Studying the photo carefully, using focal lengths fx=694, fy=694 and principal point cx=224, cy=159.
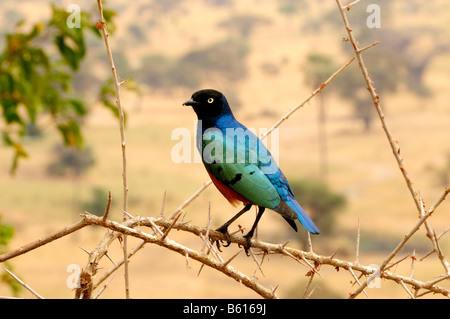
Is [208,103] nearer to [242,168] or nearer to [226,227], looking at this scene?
[242,168]

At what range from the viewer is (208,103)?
4090mm

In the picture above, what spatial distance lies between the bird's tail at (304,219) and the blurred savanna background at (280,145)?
988 inches

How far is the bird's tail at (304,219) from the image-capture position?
10.6 feet

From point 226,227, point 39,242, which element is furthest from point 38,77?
point 39,242

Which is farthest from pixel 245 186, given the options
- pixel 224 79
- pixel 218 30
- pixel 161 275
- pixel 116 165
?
pixel 218 30

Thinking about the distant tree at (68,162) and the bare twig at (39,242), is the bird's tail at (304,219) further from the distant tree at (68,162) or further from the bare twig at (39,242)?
the distant tree at (68,162)

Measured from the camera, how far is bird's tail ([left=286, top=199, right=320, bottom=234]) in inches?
127

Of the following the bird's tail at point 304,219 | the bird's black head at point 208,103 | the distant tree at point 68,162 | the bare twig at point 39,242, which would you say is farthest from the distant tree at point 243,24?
the bare twig at point 39,242

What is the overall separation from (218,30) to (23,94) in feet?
307

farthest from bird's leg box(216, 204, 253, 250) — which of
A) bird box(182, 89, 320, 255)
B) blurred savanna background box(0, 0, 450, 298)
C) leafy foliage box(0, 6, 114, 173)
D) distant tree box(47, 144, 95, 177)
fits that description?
distant tree box(47, 144, 95, 177)

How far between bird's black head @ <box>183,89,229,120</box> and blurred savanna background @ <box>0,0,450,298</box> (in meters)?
24.9

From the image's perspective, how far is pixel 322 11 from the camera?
101 metres

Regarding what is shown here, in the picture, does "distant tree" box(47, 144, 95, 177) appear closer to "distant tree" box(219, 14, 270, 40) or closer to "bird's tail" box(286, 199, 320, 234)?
"distant tree" box(219, 14, 270, 40)
